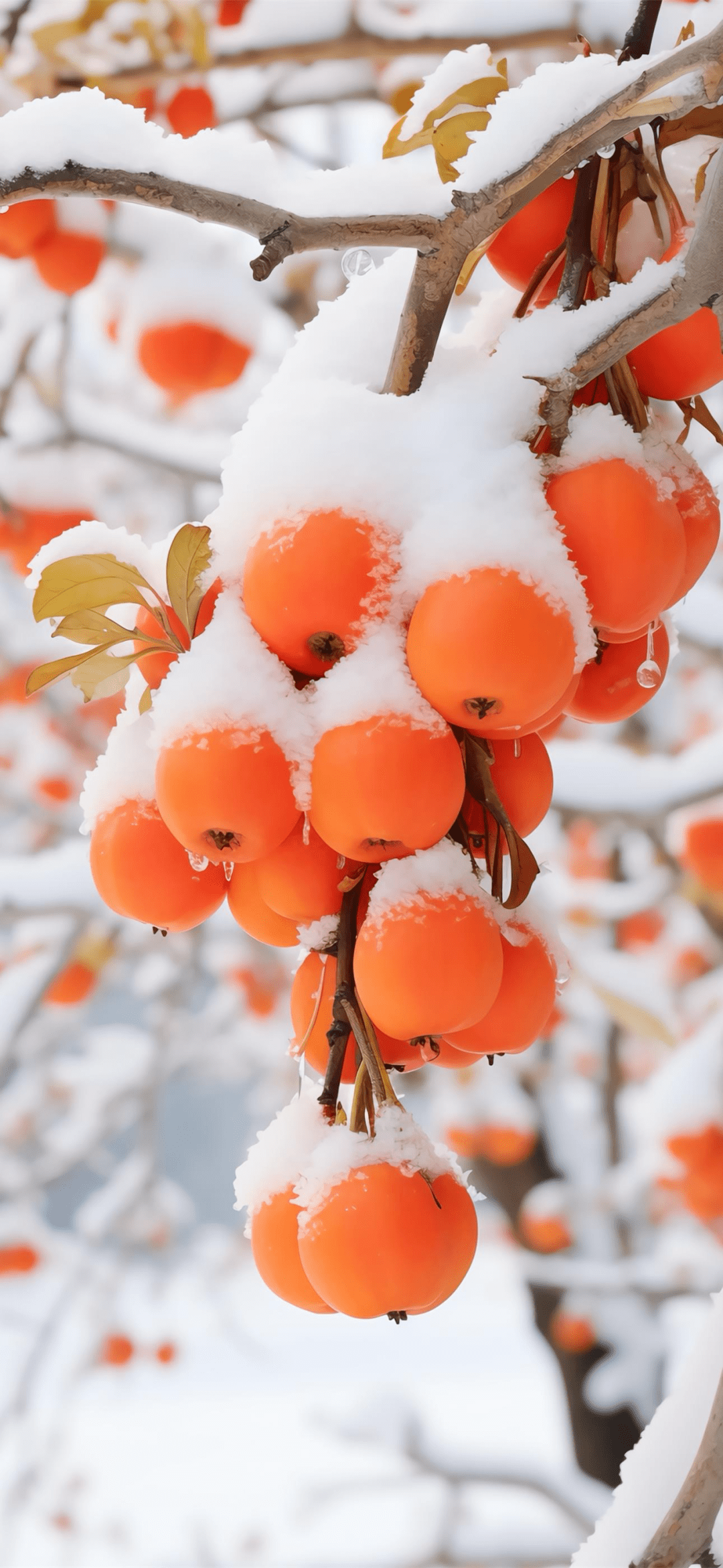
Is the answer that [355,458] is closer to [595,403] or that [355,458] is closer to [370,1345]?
[595,403]

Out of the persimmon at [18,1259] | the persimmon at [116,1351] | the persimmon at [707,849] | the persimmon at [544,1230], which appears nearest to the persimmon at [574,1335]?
the persimmon at [544,1230]

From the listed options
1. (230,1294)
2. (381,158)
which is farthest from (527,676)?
(230,1294)

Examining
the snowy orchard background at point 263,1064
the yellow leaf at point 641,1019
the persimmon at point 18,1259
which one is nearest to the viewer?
the yellow leaf at point 641,1019

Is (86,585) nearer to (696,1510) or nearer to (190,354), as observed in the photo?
(696,1510)

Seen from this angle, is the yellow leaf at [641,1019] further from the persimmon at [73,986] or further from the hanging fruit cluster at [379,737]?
the persimmon at [73,986]

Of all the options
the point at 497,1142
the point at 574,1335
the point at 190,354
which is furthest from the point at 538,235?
the point at 574,1335

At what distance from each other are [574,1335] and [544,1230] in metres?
0.26

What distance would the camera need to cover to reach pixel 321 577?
1.25 ft

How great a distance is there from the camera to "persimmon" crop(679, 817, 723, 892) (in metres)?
1.54

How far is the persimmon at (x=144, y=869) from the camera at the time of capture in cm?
44

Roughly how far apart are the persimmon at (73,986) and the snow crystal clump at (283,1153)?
5.86 feet

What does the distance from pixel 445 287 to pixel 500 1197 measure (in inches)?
108

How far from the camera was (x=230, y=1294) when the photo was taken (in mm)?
4809

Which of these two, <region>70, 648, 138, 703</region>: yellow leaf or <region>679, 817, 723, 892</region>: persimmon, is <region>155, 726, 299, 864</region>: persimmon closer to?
<region>70, 648, 138, 703</region>: yellow leaf
